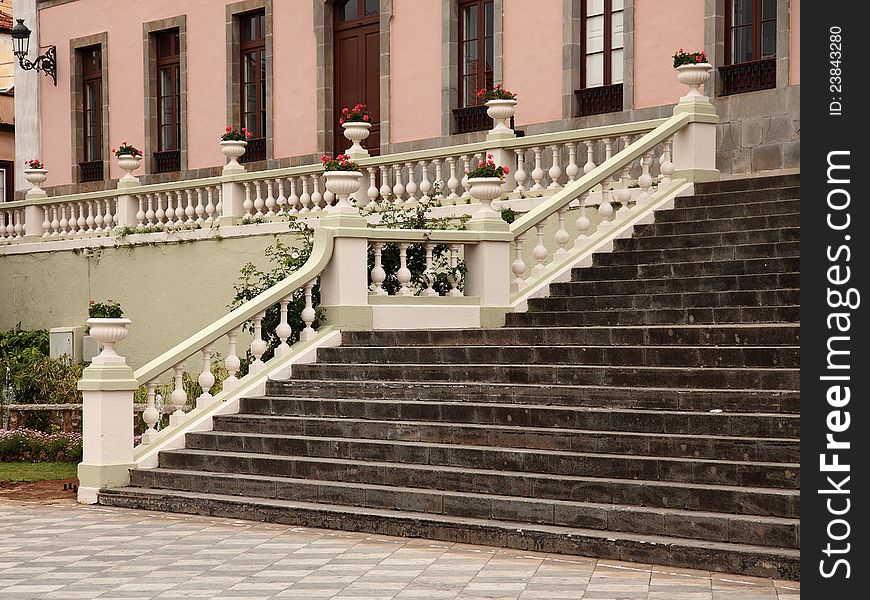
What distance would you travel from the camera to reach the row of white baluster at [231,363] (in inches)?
461

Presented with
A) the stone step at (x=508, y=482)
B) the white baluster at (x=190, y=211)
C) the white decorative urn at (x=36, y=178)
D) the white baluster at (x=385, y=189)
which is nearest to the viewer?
the stone step at (x=508, y=482)

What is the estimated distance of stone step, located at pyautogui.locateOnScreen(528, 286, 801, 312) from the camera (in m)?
11.4

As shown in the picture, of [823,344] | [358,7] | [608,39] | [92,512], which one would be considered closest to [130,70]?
[358,7]

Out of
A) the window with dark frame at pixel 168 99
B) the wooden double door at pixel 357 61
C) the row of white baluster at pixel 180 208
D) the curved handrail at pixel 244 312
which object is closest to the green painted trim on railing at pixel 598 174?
the curved handrail at pixel 244 312

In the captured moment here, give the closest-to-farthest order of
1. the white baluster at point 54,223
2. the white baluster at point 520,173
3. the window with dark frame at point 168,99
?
the white baluster at point 520,173, the white baluster at point 54,223, the window with dark frame at point 168,99

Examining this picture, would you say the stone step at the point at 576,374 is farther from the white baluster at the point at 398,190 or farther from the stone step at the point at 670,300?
the white baluster at the point at 398,190

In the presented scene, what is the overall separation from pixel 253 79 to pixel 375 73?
291 cm

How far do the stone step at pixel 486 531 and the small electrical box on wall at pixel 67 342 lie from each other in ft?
29.7

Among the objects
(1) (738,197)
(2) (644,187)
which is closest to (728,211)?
(1) (738,197)

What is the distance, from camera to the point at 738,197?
14.0m

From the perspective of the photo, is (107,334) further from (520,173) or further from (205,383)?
(520,173)

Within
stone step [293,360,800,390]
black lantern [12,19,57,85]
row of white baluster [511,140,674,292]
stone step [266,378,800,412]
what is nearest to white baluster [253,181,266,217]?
row of white baluster [511,140,674,292]

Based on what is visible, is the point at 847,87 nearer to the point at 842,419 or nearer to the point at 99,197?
the point at 842,419

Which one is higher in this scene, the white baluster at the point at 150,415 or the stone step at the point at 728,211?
the stone step at the point at 728,211
